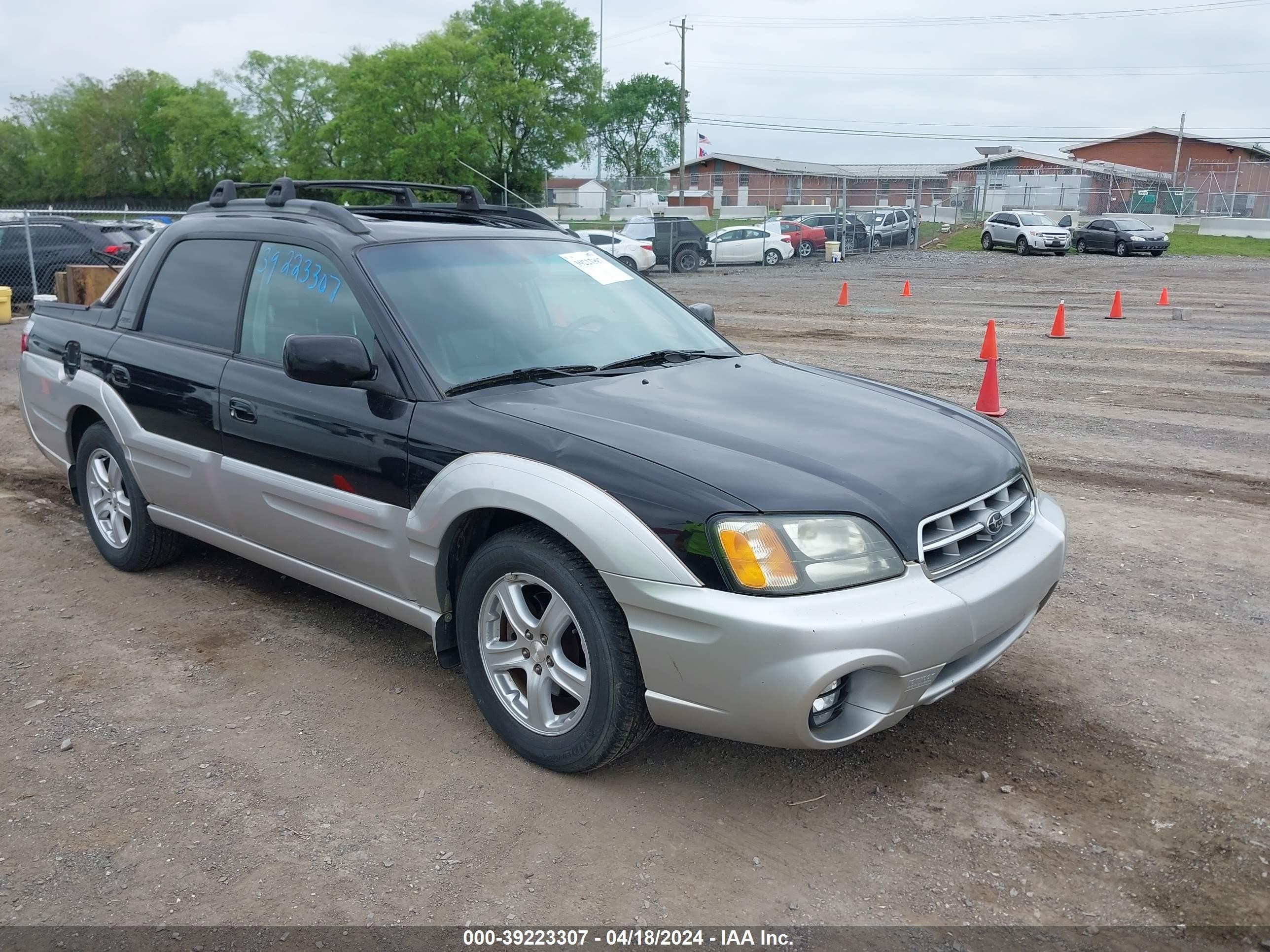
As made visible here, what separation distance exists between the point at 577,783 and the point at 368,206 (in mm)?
3093

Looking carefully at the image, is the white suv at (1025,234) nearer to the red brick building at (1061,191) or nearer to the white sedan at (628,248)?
the red brick building at (1061,191)

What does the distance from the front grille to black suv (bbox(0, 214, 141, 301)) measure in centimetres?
1836

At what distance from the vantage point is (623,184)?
210 feet

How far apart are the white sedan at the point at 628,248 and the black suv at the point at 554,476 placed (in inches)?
898

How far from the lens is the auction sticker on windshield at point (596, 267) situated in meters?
4.60

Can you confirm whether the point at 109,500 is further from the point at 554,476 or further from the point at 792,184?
the point at 792,184

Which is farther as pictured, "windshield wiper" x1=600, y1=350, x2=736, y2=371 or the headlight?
"windshield wiper" x1=600, y1=350, x2=736, y2=371

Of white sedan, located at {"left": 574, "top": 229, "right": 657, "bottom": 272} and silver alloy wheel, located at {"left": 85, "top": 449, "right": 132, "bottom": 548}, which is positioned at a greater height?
white sedan, located at {"left": 574, "top": 229, "right": 657, "bottom": 272}

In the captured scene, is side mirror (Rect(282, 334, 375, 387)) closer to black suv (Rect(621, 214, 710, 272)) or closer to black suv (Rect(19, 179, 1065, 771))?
black suv (Rect(19, 179, 1065, 771))

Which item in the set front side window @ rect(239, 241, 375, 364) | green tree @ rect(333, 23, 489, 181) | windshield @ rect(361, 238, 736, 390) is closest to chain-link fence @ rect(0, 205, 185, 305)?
front side window @ rect(239, 241, 375, 364)

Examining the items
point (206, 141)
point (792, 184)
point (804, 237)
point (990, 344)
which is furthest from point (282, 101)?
point (990, 344)

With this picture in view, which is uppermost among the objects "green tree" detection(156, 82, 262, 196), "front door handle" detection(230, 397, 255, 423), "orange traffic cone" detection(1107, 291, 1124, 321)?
"green tree" detection(156, 82, 262, 196)

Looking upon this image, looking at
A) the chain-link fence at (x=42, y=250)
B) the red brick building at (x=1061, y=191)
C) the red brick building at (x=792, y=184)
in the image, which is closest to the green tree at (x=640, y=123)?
the red brick building at (x=792, y=184)

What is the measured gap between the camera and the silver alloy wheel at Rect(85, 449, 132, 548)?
5.18 metres
